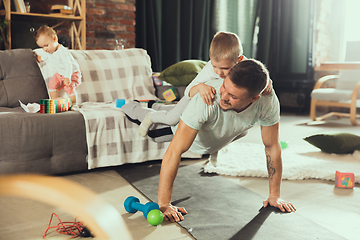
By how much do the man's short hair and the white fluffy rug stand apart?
3.20ft

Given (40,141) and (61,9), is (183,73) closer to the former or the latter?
(40,141)

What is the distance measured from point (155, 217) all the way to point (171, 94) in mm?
1646

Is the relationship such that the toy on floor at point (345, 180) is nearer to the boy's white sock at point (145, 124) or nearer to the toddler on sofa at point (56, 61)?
the boy's white sock at point (145, 124)

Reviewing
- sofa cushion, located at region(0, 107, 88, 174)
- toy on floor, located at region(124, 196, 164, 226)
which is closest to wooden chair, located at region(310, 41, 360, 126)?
sofa cushion, located at region(0, 107, 88, 174)

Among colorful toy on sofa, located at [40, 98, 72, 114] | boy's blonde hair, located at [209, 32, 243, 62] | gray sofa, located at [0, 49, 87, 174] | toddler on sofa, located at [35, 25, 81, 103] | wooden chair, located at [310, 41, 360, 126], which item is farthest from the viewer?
wooden chair, located at [310, 41, 360, 126]

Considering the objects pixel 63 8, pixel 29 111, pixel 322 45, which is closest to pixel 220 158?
pixel 29 111

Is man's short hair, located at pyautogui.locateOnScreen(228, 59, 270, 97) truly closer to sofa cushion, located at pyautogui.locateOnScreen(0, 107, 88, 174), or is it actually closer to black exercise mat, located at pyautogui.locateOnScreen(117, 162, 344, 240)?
black exercise mat, located at pyautogui.locateOnScreen(117, 162, 344, 240)

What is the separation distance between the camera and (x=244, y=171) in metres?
2.28

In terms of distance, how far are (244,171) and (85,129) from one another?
1074 mm

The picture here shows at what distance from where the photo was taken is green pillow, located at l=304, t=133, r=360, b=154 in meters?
2.68

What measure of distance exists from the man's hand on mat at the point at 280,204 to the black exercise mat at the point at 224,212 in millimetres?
23

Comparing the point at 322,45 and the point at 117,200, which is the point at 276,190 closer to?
the point at 117,200

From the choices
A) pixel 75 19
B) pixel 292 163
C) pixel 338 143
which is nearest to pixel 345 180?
pixel 292 163

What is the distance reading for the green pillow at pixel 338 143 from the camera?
2676mm
